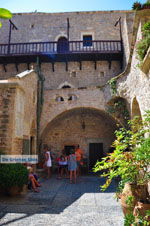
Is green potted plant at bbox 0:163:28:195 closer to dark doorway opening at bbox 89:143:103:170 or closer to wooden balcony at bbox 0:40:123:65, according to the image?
dark doorway opening at bbox 89:143:103:170

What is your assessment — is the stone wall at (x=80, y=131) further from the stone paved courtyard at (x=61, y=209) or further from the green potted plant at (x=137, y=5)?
the green potted plant at (x=137, y=5)

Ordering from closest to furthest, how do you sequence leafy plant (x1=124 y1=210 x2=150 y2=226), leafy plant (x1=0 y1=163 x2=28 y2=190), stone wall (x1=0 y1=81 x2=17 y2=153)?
leafy plant (x1=124 y1=210 x2=150 y2=226)
leafy plant (x1=0 y1=163 x2=28 y2=190)
stone wall (x1=0 y1=81 x2=17 y2=153)

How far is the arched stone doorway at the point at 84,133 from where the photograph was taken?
39.3 ft

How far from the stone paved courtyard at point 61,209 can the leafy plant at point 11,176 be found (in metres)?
0.41

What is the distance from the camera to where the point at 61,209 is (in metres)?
4.46

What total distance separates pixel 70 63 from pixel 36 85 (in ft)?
13.5

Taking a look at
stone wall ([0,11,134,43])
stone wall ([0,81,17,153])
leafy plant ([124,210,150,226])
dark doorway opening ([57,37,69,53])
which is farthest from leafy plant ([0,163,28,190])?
stone wall ([0,11,134,43])

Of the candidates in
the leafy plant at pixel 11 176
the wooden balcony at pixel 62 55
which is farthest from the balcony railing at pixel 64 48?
the leafy plant at pixel 11 176

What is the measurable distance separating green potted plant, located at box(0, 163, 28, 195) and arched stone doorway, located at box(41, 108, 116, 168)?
6405 millimetres

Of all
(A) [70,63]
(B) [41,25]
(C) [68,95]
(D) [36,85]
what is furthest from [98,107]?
(B) [41,25]

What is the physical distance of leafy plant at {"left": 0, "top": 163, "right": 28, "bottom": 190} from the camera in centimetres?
527

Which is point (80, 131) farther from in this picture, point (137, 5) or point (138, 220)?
point (138, 220)

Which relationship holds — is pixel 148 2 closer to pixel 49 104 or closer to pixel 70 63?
pixel 49 104

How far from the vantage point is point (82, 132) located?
480 inches
